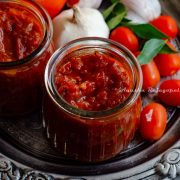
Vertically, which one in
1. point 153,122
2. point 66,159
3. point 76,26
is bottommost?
point 66,159

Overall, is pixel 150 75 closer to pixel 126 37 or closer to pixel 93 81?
pixel 126 37

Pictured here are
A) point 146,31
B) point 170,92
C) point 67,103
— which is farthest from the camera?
point 146,31

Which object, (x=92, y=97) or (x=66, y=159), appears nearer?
(x=92, y=97)

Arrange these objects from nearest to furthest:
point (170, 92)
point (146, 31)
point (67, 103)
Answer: point (67, 103), point (170, 92), point (146, 31)

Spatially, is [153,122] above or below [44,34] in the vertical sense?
below

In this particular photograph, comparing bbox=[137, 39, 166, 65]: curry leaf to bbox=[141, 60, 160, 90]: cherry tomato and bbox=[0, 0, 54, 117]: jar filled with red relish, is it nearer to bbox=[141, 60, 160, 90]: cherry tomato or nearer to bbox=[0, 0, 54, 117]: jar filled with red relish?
bbox=[141, 60, 160, 90]: cherry tomato

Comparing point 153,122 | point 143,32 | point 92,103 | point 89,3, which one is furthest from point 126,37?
point 92,103

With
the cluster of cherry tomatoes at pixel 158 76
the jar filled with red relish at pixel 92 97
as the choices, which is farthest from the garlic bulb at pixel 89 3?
the jar filled with red relish at pixel 92 97

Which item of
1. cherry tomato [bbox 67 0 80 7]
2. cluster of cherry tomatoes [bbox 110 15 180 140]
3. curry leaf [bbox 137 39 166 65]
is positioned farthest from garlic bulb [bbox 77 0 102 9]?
curry leaf [bbox 137 39 166 65]
